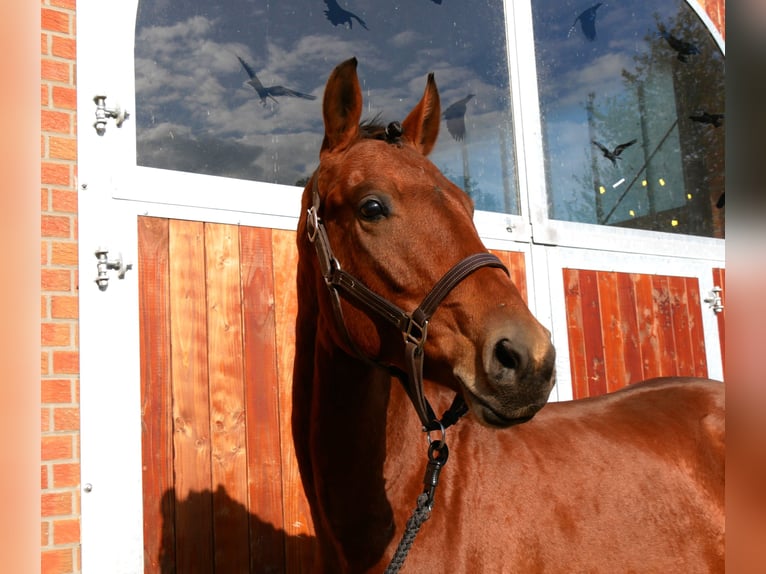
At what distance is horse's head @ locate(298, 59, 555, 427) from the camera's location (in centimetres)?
166

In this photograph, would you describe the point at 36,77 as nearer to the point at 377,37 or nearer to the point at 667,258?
the point at 377,37

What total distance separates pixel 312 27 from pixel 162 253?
5.05 feet

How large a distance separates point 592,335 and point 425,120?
2505mm

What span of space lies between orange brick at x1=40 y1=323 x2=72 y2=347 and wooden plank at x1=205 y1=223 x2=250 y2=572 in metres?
0.57

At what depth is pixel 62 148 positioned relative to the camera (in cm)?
284

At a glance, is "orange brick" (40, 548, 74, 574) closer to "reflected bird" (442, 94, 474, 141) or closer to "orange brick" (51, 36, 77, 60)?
"orange brick" (51, 36, 77, 60)

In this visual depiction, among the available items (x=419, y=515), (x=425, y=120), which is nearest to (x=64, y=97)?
(x=425, y=120)

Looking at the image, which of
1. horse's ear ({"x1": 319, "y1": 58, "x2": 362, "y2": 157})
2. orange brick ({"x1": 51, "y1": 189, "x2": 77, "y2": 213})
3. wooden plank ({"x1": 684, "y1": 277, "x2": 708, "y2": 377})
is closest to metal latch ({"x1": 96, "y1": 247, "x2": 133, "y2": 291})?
orange brick ({"x1": 51, "y1": 189, "x2": 77, "y2": 213})

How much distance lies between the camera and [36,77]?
24.8 inches

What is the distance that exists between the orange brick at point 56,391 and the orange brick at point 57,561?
1.75 feet

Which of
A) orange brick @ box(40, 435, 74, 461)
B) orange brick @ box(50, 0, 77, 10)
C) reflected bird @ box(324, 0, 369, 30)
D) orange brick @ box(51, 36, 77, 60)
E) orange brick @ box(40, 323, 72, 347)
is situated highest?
reflected bird @ box(324, 0, 369, 30)

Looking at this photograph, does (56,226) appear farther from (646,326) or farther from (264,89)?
(646,326)

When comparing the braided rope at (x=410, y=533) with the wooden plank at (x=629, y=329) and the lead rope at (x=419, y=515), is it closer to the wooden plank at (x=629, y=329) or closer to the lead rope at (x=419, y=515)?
the lead rope at (x=419, y=515)

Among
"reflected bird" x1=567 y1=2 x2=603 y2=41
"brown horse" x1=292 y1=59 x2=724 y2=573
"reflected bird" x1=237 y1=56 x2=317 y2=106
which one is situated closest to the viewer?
"brown horse" x1=292 y1=59 x2=724 y2=573
